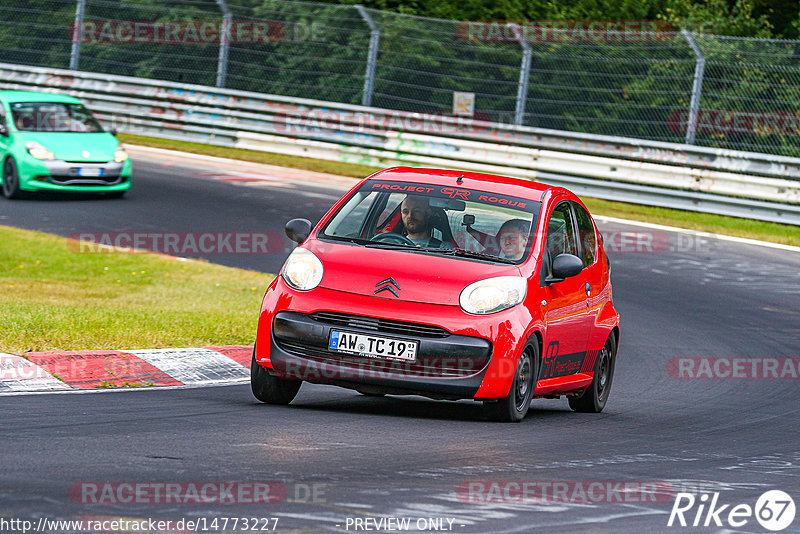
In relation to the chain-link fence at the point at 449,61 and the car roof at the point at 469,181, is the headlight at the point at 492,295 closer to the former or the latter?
the car roof at the point at 469,181

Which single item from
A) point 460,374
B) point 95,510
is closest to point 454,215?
point 460,374

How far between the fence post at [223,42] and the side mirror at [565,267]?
1856 centimetres

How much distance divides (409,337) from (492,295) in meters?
0.60

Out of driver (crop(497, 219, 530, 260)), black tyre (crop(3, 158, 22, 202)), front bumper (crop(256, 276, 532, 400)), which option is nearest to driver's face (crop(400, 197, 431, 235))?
driver (crop(497, 219, 530, 260))

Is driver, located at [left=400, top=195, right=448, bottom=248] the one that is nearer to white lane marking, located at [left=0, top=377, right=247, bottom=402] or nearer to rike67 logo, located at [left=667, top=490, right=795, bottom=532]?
white lane marking, located at [left=0, top=377, right=247, bottom=402]

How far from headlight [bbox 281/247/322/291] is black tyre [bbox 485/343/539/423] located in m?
1.32

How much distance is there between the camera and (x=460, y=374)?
26.2 ft

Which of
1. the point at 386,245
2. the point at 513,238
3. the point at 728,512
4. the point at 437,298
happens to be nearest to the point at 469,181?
the point at 513,238

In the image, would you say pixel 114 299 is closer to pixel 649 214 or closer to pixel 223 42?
pixel 649 214

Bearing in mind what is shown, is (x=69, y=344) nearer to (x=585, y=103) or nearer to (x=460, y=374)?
(x=460, y=374)

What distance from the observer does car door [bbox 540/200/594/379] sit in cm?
872

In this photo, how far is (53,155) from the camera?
19.6 metres

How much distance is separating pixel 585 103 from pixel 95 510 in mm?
17967

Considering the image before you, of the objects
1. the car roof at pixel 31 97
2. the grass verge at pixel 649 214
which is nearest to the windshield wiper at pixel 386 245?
the grass verge at pixel 649 214
